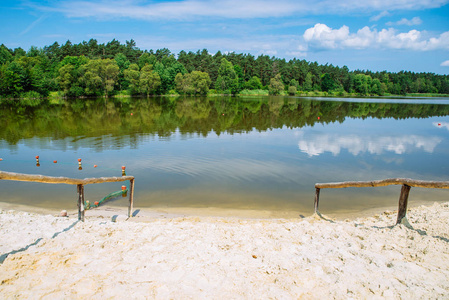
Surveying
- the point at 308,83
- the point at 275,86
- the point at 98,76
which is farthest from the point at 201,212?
the point at 308,83

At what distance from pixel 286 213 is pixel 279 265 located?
568cm

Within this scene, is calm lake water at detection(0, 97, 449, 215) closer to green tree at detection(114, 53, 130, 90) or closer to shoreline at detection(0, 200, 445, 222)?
shoreline at detection(0, 200, 445, 222)

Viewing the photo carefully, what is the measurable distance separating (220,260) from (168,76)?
103 metres

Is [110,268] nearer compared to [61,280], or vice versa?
[61,280]

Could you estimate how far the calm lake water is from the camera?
12688 millimetres

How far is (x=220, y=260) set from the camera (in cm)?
600

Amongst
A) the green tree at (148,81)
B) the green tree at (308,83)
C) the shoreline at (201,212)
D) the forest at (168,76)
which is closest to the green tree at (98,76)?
the forest at (168,76)

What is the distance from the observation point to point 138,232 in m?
7.42

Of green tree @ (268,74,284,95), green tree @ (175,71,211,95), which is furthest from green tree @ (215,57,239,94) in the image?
green tree @ (268,74,284,95)

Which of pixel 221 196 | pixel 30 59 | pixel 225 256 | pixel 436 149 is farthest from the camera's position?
pixel 30 59

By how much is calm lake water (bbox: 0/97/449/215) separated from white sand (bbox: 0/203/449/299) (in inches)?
169

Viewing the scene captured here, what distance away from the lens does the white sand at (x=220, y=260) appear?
491 cm

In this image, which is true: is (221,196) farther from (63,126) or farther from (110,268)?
(63,126)

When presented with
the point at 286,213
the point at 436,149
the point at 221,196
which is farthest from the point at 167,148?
the point at 436,149
